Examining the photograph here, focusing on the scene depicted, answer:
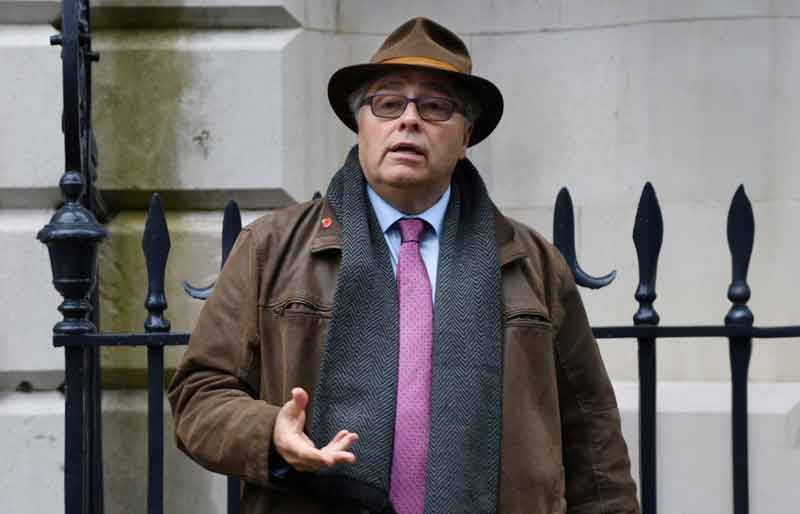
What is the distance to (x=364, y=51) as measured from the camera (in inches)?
205

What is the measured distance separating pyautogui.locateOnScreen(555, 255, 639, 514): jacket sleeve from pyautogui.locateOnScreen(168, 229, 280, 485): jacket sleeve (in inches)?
27.1

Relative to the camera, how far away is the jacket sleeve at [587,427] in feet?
10.8

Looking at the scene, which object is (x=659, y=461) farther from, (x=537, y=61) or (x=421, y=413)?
(x=421, y=413)

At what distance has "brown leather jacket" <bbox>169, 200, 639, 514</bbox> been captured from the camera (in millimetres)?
3002

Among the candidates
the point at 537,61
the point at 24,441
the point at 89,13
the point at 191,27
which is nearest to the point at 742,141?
the point at 537,61

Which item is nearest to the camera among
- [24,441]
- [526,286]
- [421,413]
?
[421,413]

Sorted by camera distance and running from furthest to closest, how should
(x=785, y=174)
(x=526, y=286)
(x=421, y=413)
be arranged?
(x=785, y=174) < (x=526, y=286) < (x=421, y=413)

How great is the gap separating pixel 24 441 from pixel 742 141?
247cm

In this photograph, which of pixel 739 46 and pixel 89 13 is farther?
pixel 739 46

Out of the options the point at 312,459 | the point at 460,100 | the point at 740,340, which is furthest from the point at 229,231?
the point at 740,340

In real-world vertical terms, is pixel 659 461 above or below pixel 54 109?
below

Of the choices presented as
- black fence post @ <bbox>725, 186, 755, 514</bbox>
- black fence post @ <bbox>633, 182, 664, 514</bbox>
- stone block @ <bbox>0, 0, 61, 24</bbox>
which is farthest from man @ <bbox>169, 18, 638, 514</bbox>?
stone block @ <bbox>0, 0, 61, 24</bbox>

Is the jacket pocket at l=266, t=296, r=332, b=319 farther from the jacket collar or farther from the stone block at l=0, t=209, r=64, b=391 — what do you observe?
the stone block at l=0, t=209, r=64, b=391

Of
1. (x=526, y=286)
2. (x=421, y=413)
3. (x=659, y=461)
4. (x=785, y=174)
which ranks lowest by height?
(x=659, y=461)
